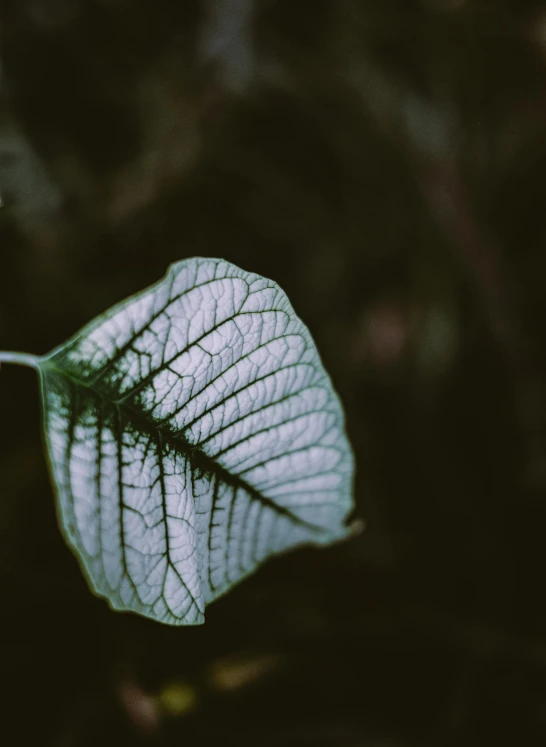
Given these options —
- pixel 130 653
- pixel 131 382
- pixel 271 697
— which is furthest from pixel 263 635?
pixel 131 382

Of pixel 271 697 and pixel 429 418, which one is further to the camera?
pixel 429 418

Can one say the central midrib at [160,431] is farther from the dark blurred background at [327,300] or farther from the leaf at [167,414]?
the dark blurred background at [327,300]

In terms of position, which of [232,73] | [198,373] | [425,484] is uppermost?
[232,73]

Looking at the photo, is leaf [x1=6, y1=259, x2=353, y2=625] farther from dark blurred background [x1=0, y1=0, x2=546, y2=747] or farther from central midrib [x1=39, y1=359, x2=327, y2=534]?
dark blurred background [x1=0, y1=0, x2=546, y2=747]

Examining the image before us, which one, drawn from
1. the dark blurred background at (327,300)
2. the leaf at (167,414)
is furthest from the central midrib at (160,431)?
the dark blurred background at (327,300)

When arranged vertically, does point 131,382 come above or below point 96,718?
above

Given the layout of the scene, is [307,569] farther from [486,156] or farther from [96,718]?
[486,156]

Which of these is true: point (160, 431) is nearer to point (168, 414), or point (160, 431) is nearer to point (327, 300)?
point (168, 414)

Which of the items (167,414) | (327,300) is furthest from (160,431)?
(327,300)

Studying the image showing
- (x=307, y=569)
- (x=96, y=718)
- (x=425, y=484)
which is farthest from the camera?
(x=425, y=484)
